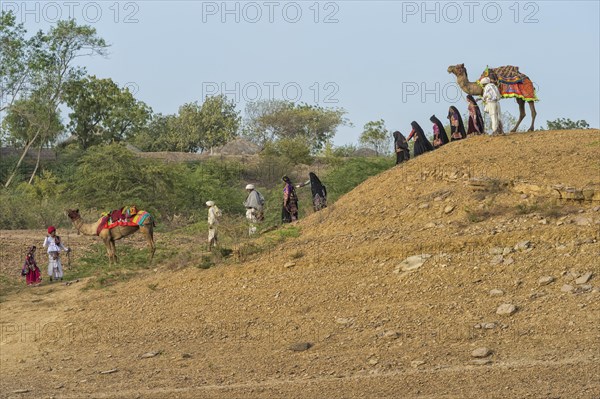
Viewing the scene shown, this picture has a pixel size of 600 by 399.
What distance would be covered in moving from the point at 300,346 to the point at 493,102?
648 centimetres

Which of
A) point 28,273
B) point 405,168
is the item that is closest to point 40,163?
point 28,273

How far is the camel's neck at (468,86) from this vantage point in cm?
1602

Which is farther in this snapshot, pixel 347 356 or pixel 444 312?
pixel 444 312

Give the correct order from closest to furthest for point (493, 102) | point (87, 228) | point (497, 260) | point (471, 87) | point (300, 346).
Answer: point (300, 346), point (497, 260), point (493, 102), point (471, 87), point (87, 228)

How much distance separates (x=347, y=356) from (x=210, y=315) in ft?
8.57

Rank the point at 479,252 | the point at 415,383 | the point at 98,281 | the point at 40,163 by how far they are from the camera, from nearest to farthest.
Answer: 1. the point at 415,383
2. the point at 479,252
3. the point at 98,281
4. the point at 40,163

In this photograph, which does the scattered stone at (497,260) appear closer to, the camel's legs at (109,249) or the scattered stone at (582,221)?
the scattered stone at (582,221)

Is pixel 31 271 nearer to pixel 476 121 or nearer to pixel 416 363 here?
pixel 476 121

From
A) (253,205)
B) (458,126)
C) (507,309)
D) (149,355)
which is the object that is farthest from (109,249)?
(507,309)

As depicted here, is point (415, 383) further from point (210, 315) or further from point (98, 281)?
point (98, 281)

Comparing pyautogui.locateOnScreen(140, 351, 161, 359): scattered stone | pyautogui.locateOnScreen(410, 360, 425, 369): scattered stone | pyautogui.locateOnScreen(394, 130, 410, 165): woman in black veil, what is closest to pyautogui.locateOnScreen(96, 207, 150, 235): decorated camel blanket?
pyautogui.locateOnScreen(394, 130, 410, 165): woman in black veil

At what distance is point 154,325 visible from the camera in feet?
40.5

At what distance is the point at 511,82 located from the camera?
1559cm

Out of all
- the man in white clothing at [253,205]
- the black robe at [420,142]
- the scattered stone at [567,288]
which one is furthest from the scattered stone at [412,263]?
the man in white clothing at [253,205]
